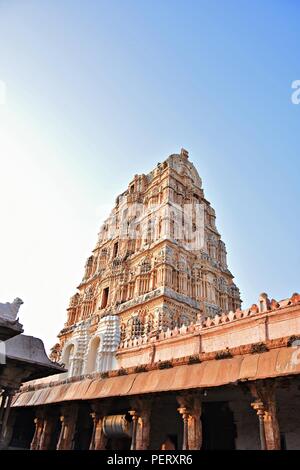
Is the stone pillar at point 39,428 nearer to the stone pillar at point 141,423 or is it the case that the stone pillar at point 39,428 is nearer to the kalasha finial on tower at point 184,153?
the stone pillar at point 141,423

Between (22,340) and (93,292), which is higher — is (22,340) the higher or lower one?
the lower one

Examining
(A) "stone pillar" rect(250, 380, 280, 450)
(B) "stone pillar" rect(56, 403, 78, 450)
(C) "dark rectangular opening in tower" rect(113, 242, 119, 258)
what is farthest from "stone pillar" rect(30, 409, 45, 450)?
(C) "dark rectangular opening in tower" rect(113, 242, 119, 258)

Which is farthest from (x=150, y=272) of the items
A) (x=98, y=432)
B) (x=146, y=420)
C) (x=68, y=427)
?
(x=146, y=420)

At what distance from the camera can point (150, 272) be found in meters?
28.6

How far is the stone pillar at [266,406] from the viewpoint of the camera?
8430mm

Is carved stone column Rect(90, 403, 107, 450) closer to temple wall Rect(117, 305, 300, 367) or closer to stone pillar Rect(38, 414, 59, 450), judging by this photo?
temple wall Rect(117, 305, 300, 367)

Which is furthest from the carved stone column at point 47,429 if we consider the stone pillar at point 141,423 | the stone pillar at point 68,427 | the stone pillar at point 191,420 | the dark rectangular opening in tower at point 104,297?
the dark rectangular opening in tower at point 104,297

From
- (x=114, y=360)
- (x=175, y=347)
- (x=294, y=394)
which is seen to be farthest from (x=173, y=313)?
(x=294, y=394)

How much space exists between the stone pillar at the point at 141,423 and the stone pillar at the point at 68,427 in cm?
389

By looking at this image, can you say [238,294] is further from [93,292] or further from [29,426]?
[29,426]

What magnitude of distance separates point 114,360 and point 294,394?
10753mm

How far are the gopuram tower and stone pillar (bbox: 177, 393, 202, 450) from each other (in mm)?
9316

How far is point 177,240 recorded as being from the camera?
30500 mm

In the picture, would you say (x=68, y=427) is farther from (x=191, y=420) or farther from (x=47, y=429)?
(x=191, y=420)
